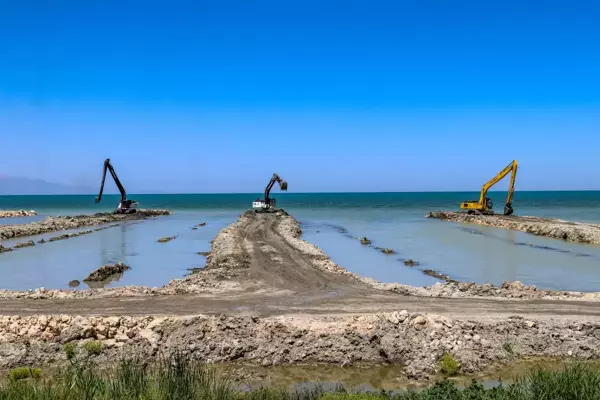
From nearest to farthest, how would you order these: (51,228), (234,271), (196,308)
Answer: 1. (196,308)
2. (234,271)
3. (51,228)

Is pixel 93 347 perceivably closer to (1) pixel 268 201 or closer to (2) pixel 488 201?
(1) pixel 268 201

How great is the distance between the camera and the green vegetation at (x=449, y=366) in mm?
10523

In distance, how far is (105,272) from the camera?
72.7ft

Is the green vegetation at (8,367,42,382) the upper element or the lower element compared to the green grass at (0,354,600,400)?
lower

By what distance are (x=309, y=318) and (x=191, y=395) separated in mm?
6585

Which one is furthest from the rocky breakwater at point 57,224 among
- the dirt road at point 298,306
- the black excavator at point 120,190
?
the dirt road at point 298,306

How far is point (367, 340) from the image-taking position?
11.8m

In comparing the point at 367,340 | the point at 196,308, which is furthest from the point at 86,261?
the point at 367,340

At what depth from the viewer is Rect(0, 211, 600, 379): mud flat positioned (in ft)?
37.2

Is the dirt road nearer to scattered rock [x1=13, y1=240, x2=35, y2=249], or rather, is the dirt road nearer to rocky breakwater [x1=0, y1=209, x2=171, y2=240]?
scattered rock [x1=13, y1=240, x2=35, y2=249]

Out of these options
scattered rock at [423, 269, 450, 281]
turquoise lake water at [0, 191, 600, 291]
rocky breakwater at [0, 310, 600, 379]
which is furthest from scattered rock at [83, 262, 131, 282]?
scattered rock at [423, 269, 450, 281]

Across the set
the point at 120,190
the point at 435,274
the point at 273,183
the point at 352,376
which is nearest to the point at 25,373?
the point at 352,376

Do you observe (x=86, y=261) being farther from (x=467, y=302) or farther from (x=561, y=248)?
(x=561, y=248)

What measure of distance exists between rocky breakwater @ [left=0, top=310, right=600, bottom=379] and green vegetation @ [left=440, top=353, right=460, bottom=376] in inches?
5.1
